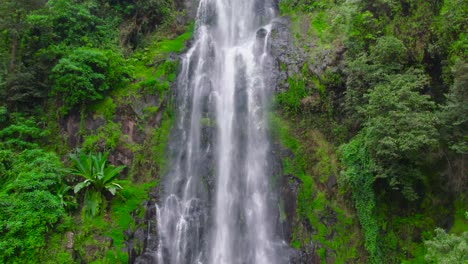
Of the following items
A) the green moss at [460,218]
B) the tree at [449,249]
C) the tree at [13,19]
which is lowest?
the tree at [449,249]

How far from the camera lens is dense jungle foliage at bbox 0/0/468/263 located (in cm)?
1054

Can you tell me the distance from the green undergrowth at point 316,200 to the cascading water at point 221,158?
102cm

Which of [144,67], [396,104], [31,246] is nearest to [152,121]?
[144,67]

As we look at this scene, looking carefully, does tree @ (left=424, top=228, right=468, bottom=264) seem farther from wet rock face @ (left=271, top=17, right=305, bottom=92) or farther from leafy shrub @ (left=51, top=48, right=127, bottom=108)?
leafy shrub @ (left=51, top=48, right=127, bottom=108)

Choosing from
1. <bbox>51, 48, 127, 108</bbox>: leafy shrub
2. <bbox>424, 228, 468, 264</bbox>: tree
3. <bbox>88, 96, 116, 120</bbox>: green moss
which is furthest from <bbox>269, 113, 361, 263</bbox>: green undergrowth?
<bbox>51, 48, 127, 108</bbox>: leafy shrub

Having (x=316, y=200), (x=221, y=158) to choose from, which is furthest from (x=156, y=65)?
(x=316, y=200)

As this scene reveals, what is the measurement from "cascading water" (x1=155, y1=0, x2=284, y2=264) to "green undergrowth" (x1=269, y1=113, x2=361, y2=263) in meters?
1.02

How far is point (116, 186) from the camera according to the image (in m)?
12.7

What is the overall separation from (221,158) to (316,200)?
175 inches

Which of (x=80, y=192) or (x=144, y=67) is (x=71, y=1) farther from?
(x=80, y=192)

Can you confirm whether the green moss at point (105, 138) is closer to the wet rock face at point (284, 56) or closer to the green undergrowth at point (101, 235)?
the green undergrowth at point (101, 235)

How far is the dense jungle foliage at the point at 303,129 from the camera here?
415 inches

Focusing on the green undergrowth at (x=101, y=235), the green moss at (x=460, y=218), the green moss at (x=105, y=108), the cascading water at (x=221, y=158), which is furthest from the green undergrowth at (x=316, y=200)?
the green moss at (x=105, y=108)

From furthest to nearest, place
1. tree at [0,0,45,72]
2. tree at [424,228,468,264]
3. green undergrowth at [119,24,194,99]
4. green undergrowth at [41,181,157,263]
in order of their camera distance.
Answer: green undergrowth at [119,24,194,99] < tree at [0,0,45,72] < green undergrowth at [41,181,157,263] < tree at [424,228,468,264]
